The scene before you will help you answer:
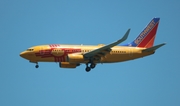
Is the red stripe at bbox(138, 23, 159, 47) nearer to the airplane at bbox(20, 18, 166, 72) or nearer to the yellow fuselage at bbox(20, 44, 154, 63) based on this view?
the airplane at bbox(20, 18, 166, 72)

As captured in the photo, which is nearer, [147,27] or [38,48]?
[38,48]

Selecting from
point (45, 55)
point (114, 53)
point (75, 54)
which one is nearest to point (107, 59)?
point (114, 53)

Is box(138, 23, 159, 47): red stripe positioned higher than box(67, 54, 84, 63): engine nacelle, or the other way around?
box(138, 23, 159, 47): red stripe

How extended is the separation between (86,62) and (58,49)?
17.1 feet

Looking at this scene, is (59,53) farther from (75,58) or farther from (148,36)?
(148,36)

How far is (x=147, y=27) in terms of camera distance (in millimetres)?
74188

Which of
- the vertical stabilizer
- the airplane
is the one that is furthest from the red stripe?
the airplane

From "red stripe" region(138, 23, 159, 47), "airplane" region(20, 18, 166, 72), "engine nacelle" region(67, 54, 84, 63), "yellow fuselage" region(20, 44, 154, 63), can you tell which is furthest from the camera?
"red stripe" region(138, 23, 159, 47)

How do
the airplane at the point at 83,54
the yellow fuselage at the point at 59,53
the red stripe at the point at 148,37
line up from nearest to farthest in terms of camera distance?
the airplane at the point at 83,54 → the yellow fuselage at the point at 59,53 → the red stripe at the point at 148,37

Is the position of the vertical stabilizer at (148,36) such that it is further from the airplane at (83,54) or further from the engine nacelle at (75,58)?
the engine nacelle at (75,58)

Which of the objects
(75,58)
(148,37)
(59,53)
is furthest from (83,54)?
(148,37)

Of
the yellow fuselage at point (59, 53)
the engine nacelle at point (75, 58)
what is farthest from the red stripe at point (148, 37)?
the engine nacelle at point (75, 58)

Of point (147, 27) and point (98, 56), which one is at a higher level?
point (147, 27)

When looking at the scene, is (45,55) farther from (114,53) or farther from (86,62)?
(114,53)
